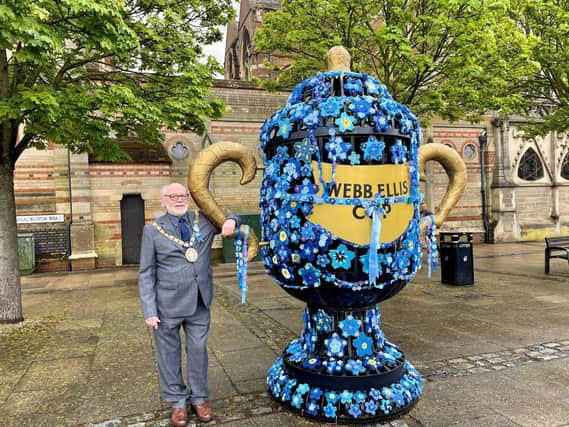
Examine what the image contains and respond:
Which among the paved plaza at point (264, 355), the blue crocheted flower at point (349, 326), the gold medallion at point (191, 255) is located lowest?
the paved plaza at point (264, 355)

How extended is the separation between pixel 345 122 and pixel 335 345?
165 cm

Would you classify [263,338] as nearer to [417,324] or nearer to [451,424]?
[417,324]

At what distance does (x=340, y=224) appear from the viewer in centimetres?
290

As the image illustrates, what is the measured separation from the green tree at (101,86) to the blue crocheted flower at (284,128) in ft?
8.59

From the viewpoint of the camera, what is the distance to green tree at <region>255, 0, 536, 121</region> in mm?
7324

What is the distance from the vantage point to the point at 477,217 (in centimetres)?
1599

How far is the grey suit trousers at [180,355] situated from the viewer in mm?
2992

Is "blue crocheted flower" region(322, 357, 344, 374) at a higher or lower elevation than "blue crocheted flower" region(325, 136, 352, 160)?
lower

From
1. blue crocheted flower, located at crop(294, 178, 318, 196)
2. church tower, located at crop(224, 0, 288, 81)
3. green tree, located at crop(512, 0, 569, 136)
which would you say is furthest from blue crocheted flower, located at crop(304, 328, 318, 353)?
church tower, located at crop(224, 0, 288, 81)

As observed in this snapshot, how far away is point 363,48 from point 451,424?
7990 millimetres

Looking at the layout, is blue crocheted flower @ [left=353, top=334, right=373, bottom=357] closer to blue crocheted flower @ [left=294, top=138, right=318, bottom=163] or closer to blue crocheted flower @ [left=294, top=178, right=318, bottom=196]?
blue crocheted flower @ [left=294, top=178, right=318, bottom=196]

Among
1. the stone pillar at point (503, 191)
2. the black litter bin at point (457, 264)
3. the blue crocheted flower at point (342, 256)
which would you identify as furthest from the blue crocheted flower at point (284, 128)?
the stone pillar at point (503, 191)

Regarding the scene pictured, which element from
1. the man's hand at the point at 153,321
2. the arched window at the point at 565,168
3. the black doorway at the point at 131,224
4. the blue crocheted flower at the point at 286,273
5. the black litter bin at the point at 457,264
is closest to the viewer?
the man's hand at the point at 153,321

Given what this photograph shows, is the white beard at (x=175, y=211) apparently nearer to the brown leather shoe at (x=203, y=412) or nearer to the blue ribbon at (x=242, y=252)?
the blue ribbon at (x=242, y=252)
